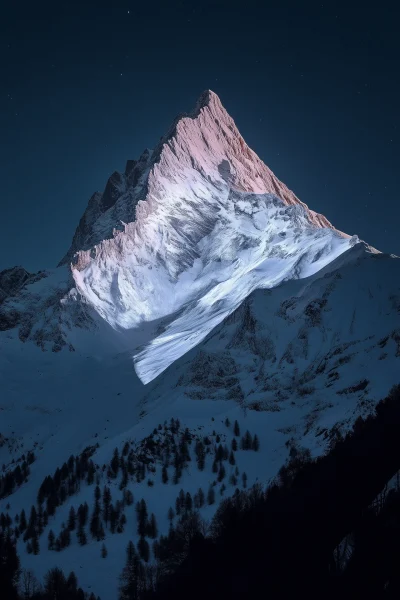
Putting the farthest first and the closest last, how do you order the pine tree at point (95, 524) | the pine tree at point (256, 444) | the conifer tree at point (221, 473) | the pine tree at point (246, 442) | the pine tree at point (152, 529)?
the pine tree at point (246, 442), the pine tree at point (256, 444), the conifer tree at point (221, 473), the pine tree at point (95, 524), the pine tree at point (152, 529)

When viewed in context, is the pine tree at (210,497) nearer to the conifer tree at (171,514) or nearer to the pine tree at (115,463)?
the conifer tree at (171,514)

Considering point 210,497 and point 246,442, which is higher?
point 246,442

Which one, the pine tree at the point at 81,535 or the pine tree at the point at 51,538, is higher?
the pine tree at the point at 51,538

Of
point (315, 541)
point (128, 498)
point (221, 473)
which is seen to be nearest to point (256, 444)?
point (221, 473)

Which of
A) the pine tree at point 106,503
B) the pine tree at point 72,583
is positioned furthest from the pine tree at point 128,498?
the pine tree at point 72,583

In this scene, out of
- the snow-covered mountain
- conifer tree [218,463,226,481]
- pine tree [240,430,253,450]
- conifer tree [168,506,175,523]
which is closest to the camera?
conifer tree [168,506,175,523]

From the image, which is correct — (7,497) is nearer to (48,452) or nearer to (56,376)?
(48,452)

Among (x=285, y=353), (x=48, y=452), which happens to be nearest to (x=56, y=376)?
(x=48, y=452)

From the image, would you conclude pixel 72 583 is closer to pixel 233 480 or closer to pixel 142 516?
pixel 142 516

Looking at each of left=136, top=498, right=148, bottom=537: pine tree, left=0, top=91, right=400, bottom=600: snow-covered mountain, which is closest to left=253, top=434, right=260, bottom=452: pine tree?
left=0, top=91, right=400, bottom=600: snow-covered mountain

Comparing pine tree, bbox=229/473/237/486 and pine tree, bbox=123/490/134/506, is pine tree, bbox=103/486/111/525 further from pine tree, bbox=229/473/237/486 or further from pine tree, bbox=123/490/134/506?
pine tree, bbox=229/473/237/486

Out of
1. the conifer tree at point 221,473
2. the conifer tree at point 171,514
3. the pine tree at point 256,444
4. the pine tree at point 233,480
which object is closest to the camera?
the conifer tree at point 171,514

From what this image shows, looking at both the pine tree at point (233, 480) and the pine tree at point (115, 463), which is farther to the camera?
the pine tree at point (115, 463)
